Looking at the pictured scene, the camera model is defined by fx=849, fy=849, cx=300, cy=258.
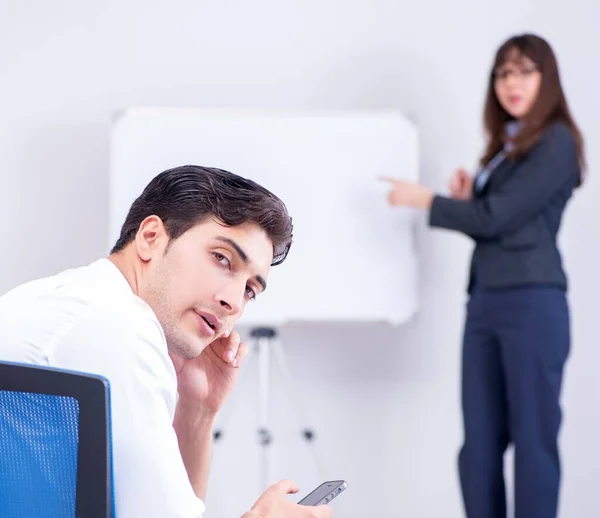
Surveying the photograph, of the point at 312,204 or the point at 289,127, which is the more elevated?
the point at 289,127

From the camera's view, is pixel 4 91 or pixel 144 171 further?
pixel 4 91

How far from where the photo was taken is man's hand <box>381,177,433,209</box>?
2887mm

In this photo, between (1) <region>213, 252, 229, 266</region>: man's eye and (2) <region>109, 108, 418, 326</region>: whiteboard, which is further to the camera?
(2) <region>109, 108, 418, 326</region>: whiteboard

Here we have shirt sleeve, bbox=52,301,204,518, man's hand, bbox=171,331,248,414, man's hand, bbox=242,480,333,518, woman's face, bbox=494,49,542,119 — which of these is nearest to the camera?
shirt sleeve, bbox=52,301,204,518

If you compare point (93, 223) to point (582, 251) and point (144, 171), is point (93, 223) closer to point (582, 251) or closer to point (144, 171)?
point (144, 171)

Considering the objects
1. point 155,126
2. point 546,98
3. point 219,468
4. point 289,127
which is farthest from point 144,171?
point 546,98

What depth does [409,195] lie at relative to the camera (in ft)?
9.63

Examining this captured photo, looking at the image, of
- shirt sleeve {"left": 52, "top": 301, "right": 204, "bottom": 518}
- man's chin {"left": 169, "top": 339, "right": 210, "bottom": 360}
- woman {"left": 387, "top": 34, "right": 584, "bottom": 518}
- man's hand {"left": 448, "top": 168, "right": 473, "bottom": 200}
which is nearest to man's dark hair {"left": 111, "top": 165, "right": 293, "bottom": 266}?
man's chin {"left": 169, "top": 339, "right": 210, "bottom": 360}

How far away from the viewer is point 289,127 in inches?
123

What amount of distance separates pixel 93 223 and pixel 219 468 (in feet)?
3.52

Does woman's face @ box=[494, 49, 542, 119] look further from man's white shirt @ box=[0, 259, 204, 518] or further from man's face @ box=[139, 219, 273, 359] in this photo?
man's white shirt @ box=[0, 259, 204, 518]

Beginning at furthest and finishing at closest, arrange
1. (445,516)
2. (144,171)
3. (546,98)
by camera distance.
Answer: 1. (445,516)
2. (144,171)
3. (546,98)

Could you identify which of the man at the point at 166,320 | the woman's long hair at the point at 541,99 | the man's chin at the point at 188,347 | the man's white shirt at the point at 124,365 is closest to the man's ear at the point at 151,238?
the man at the point at 166,320

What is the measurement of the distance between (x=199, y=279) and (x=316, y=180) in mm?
2045
